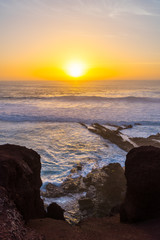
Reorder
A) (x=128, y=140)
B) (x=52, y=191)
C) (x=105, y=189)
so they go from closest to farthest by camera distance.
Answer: (x=105, y=189) < (x=52, y=191) < (x=128, y=140)

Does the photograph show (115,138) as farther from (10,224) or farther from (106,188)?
(10,224)

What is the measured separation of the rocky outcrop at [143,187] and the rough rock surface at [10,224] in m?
3.18

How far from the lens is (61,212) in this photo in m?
7.57

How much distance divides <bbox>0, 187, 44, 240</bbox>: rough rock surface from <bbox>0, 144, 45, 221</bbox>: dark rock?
42 centimetres

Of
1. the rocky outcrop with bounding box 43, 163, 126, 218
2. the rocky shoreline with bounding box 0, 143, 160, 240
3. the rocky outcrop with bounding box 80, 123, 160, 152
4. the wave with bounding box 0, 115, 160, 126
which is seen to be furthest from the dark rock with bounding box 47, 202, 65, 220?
the wave with bounding box 0, 115, 160, 126

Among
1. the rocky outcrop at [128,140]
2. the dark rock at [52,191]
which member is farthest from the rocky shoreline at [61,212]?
the rocky outcrop at [128,140]

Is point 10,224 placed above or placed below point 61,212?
above

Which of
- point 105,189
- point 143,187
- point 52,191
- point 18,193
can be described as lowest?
point 52,191

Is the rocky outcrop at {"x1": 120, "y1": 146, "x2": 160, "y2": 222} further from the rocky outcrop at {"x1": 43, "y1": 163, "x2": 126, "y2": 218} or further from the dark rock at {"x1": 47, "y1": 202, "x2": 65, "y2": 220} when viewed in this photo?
the dark rock at {"x1": 47, "y1": 202, "x2": 65, "y2": 220}

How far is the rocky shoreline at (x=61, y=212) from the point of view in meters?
4.90

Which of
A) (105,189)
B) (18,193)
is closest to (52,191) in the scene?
(105,189)

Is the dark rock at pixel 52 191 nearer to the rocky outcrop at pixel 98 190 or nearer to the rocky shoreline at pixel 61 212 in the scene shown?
the rocky outcrop at pixel 98 190

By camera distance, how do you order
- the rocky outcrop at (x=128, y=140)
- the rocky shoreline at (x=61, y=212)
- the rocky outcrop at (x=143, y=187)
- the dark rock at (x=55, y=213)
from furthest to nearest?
the rocky outcrop at (x=128, y=140) → the dark rock at (x=55, y=213) → the rocky outcrop at (x=143, y=187) → the rocky shoreline at (x=61, y=212)

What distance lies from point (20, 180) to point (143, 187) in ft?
12.9
